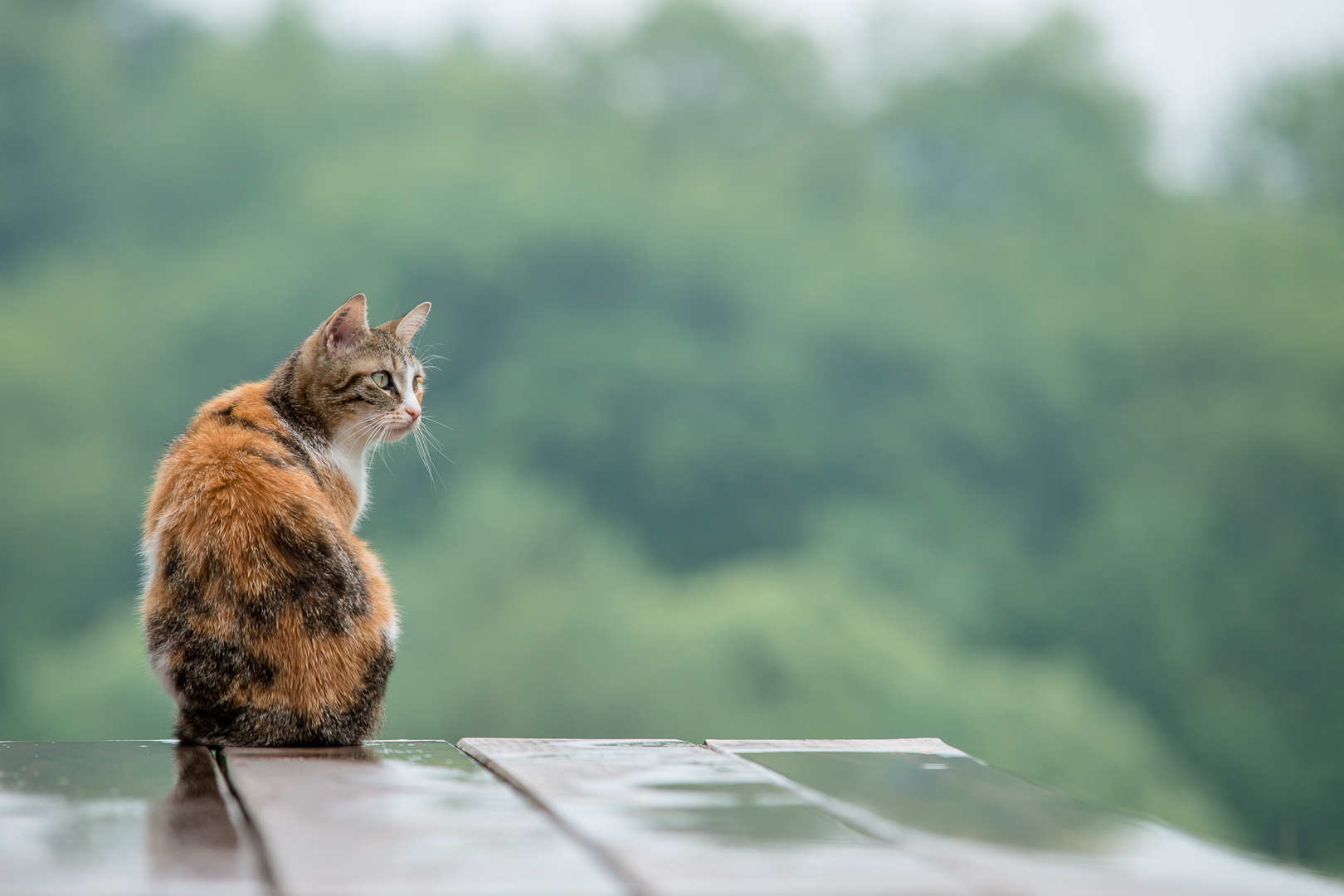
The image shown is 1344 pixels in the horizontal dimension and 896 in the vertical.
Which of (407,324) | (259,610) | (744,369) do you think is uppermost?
(744,369)

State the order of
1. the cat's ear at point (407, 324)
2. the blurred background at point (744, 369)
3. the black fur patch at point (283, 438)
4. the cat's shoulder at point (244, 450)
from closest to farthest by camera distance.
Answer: the cat's shoulder at point (244, 450) < the black fur patch at point (283, 438) < the cat's ear at point (407, 324) < the blurred background at point (744, 369)

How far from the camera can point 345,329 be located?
2.33m

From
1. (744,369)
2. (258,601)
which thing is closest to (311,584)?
(258,601)

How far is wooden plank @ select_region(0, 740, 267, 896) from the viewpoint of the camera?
110 centimetres

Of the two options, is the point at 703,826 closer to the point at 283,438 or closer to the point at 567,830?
the point at 567,830

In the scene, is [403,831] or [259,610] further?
[259,610]

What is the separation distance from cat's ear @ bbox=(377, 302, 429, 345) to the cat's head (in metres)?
0.10

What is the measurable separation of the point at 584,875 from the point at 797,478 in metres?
12.9

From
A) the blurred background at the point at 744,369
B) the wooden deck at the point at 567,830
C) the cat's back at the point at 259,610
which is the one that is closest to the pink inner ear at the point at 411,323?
the cat's back at the point at 259,610

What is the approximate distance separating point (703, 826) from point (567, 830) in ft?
0.44

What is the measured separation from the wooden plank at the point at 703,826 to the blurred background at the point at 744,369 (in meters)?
9.47

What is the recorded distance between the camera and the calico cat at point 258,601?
184 cm

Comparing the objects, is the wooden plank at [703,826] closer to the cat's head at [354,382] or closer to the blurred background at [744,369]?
the cat's head at [354,382]

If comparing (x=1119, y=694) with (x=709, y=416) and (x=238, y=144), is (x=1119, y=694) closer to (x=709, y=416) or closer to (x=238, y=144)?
(x=709, y=416)
